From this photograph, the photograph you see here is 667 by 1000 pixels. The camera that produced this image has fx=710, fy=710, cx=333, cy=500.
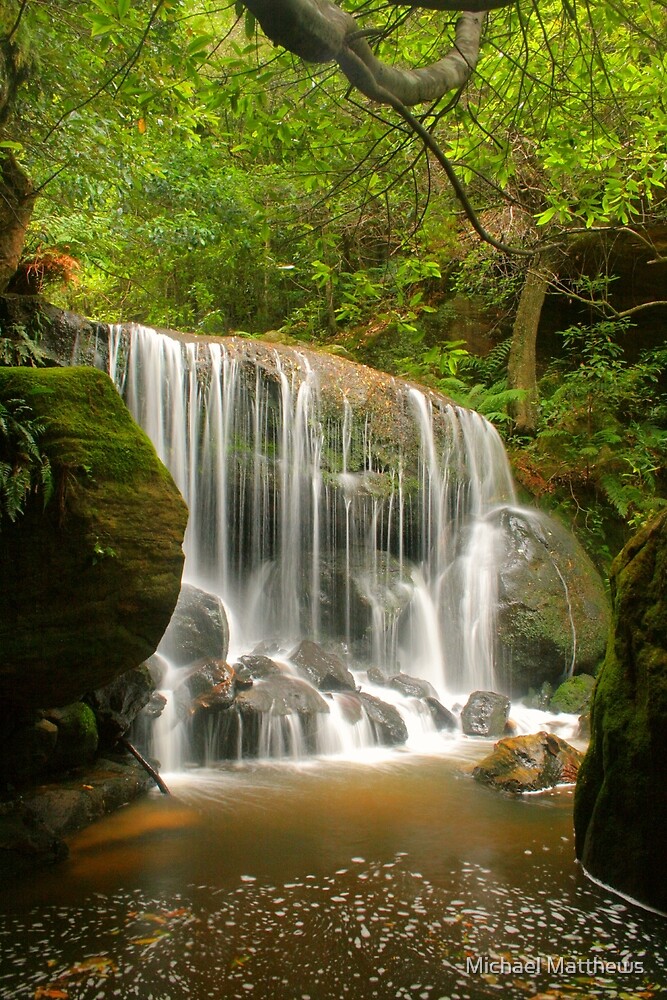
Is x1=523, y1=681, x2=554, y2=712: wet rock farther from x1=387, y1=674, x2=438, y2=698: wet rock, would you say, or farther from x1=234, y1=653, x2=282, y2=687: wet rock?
x1=234, y1=653, x2=282, y2=687: wet rock

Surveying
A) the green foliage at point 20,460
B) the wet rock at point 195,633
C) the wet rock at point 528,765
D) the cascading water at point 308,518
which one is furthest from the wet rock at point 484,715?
the green foliage at point 20,460

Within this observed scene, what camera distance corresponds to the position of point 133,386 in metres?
9.96

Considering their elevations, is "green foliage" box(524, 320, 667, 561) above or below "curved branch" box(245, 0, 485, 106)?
above

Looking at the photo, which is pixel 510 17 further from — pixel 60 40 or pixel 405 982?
pixel 60 40

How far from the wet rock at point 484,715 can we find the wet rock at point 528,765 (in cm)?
177

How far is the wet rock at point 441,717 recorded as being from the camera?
855 centimetres

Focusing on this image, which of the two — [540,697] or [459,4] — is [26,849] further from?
[540,697]

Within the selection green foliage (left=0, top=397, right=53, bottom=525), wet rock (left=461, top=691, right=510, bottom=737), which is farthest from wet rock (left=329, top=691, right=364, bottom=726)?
green foliage (left=0, top=397, right=53, bottom=525)

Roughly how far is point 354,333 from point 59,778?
13011mm

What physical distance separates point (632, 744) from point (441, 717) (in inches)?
198

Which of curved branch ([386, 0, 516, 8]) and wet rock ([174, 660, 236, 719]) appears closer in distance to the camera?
curved branch ([386, 0, 516, 8])

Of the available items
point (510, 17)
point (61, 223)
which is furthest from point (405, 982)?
point (61, 223)

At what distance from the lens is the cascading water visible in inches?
408

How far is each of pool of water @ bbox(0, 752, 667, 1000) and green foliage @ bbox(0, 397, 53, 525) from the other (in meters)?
2.24
